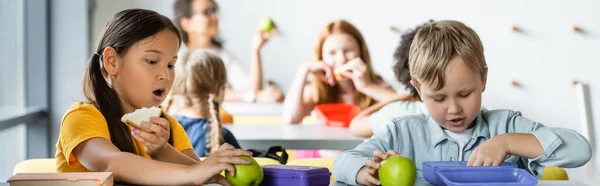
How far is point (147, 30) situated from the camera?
6.15 ft

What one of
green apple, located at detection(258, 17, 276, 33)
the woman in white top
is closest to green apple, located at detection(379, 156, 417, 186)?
green apple, located at detection(258, 17, 276, 33)

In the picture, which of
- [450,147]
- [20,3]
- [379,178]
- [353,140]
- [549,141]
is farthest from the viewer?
[20,3]

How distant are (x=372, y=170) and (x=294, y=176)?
0.52 feet

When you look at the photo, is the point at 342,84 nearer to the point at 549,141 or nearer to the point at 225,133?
the point at 225,133

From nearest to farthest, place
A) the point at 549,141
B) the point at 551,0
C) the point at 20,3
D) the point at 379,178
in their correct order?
the point at 379,178
the point at 549,141
the point at 20,3
the point at 551,0

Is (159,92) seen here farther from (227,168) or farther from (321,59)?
(321,59)

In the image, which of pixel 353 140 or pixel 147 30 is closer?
pixel 147 30

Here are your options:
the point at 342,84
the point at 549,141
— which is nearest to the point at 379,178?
the point at 549,141

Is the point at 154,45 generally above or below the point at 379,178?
above

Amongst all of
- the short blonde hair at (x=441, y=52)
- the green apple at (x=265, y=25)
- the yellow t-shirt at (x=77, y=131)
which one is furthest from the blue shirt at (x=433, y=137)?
the green apple at (x=265, y=25)

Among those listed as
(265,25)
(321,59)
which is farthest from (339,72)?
(265,25)

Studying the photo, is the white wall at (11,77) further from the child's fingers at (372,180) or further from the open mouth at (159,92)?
the child's fingers at (372,180)

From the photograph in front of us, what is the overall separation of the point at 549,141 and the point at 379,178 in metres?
0.38

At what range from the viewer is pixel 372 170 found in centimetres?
152
